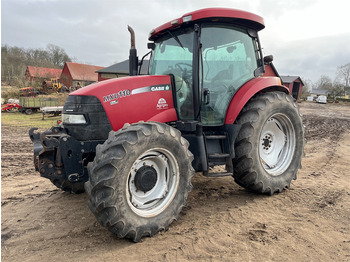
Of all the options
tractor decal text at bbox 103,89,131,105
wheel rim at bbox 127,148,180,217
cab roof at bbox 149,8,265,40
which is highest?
cab roof at bbox 149,8,265,40

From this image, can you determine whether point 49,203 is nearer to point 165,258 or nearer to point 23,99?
point 165,258

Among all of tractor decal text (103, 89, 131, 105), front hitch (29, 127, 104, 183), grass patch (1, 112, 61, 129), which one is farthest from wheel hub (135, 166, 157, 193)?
grass patch (1, 112, 61, 129)

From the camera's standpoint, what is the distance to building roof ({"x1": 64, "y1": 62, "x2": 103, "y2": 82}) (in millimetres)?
44531

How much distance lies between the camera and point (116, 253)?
2.52 metres

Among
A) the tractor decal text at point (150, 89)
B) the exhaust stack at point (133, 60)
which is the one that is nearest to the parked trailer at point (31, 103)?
the exhaust stack at point (133, 60)

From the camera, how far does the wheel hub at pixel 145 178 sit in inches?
111

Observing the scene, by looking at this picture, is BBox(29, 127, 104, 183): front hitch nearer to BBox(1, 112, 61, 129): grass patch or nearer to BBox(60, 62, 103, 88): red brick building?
BBox(1, 112, 61, 129): grass patch

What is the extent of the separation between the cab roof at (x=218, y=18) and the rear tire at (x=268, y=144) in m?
1.09

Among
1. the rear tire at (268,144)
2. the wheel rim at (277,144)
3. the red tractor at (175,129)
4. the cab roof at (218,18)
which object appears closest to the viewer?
the red tractor at (175,129)

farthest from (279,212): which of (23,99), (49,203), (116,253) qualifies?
(23,99)

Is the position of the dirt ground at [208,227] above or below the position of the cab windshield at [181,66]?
below

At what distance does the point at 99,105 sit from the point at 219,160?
1.73 meters

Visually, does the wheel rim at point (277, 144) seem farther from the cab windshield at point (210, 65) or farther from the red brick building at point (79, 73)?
the red brick building at point (79, 73)

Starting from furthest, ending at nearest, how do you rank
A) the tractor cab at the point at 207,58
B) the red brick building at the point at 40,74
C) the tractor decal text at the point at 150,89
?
the red brick building at the point at 40,74, the tractor cab at the point at 207,58, the tractor decal text at the point at 150,89
